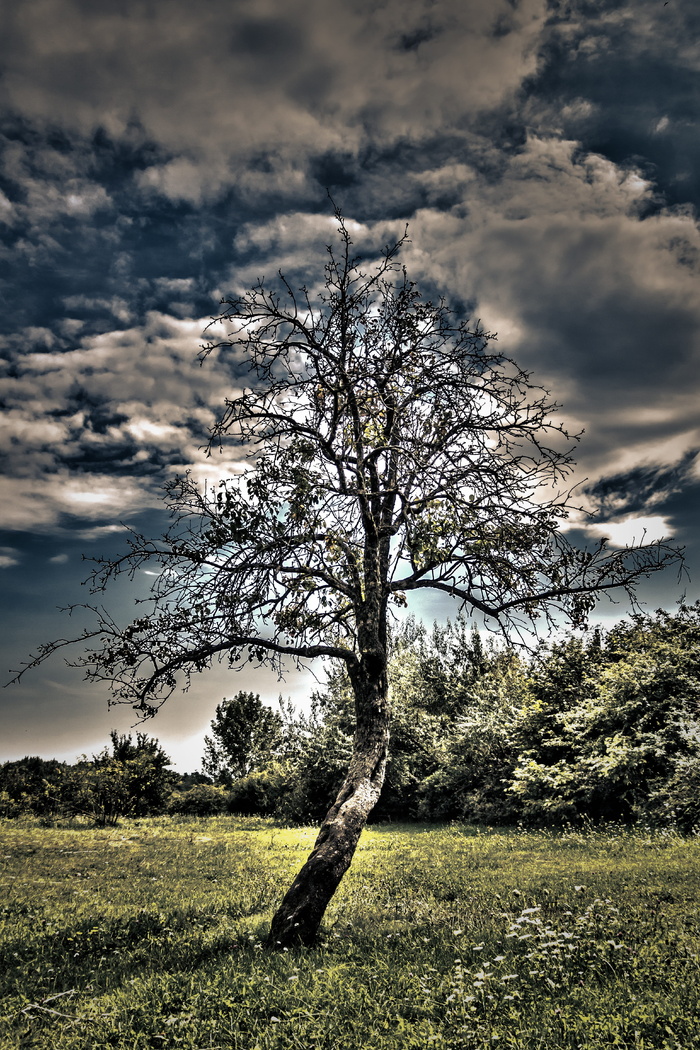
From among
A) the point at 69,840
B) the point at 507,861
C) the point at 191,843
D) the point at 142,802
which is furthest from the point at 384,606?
the point at 142,802

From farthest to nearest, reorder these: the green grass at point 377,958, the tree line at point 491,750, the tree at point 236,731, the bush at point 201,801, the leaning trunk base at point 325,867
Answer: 1. the tree at point 236,731
2. the bush at point 201,801
3. the tree line at point 491,750
4. the leaning trunk base at point 325,867
5. the green grass at point 377,958

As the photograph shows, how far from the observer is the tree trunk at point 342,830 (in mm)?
7191

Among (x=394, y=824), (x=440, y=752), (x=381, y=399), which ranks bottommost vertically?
(x=394, y=824)

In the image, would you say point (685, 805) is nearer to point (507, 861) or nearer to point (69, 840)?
point (507, 861)

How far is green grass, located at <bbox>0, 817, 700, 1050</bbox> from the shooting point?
4996mm

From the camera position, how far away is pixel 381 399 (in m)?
9.23

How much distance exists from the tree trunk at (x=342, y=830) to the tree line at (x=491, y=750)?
266cm

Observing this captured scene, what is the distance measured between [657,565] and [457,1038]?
21.1ft

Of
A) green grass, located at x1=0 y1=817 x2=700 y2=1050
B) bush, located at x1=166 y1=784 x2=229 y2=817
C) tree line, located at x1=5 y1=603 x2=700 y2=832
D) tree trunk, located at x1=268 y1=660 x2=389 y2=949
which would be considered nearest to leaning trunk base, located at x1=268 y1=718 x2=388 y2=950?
tree trunk, located at x1=268 y1=660 x2=389 y2=949

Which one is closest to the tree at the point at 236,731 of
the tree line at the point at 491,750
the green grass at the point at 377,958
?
the tree line at the point at 491,750

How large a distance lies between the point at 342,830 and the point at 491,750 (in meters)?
14.8

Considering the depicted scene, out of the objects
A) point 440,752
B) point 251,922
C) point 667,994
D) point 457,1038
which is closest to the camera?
point 457,1038

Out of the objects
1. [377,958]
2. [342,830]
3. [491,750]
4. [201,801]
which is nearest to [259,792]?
[201,801]

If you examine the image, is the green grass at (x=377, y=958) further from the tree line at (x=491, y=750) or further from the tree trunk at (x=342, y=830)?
the tree line at (x=491, y=750)
